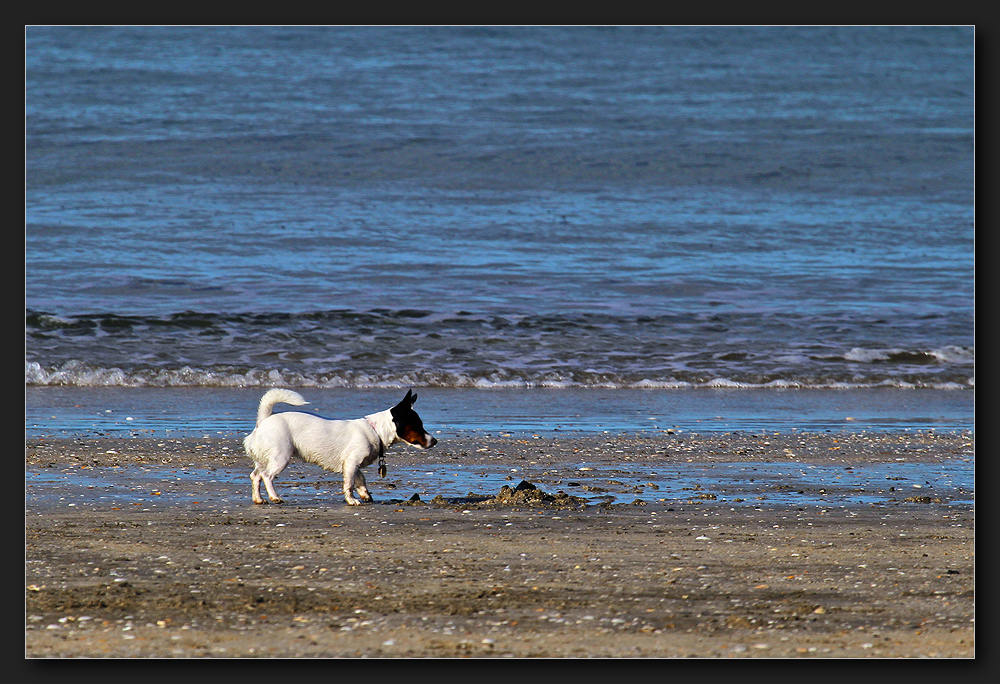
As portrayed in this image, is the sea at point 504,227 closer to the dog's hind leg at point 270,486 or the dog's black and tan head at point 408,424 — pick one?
the dog's black and tan head at point 408,424

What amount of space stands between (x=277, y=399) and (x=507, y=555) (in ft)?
5.93

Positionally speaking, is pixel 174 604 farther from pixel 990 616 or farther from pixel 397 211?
pixel 397 211

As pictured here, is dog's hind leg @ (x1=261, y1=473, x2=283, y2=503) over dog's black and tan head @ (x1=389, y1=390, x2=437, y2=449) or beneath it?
beneath

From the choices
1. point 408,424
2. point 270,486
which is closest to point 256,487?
point 270,486

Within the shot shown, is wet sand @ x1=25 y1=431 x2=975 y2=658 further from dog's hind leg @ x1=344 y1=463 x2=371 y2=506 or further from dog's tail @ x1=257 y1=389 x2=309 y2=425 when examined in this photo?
dog's tail @ x1=257 y1=389 x2=309 y2=425

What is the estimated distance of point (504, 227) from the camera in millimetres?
20156

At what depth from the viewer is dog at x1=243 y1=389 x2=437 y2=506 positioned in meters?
5.89

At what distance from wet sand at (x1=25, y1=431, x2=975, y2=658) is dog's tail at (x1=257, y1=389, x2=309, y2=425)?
54 centimetres

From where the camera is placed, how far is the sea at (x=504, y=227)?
10.8 metres

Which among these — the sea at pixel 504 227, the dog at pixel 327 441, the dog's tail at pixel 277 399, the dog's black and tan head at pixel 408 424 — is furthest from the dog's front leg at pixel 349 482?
the sea at pixel 504 227

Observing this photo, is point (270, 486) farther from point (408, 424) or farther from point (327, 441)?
point (408, 424)

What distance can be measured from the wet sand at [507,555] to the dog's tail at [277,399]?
545mm

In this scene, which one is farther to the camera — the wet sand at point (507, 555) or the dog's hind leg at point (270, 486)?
the dog's hind leg at point (270, 486)

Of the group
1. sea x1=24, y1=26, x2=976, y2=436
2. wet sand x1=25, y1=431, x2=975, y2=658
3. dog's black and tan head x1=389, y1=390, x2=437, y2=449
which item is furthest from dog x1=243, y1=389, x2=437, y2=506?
sea x1=24, y1=26, x2=976, y2=436
